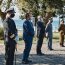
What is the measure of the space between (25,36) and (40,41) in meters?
2.70

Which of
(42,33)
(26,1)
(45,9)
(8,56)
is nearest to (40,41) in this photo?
(42,33)

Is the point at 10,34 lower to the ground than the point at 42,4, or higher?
higher

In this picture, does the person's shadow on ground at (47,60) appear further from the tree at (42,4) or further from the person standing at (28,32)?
the tree at (42,4)

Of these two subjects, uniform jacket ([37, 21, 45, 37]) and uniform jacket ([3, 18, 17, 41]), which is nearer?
uniform jacket ([3, 18, 17, 41])

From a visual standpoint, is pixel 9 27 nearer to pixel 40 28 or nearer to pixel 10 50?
pixel 10 50

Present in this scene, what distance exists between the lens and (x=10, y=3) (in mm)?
34781

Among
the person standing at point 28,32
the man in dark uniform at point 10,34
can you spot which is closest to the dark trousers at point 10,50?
the man in dark uniform at point 10,34

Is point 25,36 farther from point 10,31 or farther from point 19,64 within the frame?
point 10,31

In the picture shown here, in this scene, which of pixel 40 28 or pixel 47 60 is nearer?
pixel 47 60

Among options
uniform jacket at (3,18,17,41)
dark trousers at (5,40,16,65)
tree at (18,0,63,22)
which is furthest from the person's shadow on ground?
tree at (18,0,63,22)

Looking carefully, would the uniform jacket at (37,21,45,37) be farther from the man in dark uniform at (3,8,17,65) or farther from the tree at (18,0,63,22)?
the tree at (18,0,63,22)

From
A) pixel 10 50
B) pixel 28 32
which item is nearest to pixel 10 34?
pixel 10 50

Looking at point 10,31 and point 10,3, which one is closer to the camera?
point 10,31

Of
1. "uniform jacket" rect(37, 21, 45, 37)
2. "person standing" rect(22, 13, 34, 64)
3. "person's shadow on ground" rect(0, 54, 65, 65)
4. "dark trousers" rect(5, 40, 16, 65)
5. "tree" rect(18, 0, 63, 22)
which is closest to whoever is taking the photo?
"dark trousers" rect(5, 40, 16, 65)
